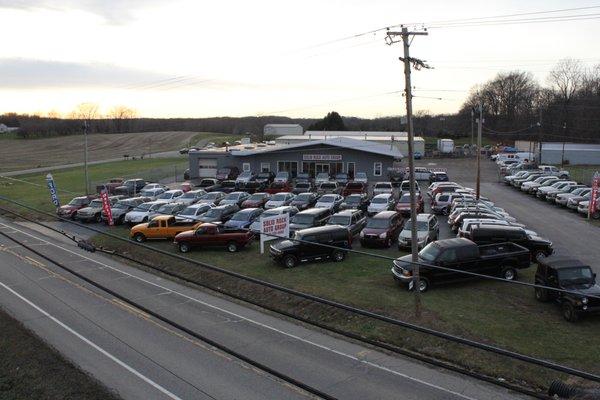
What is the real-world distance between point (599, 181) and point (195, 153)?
1657 inches

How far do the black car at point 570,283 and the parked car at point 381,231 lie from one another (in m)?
8.81

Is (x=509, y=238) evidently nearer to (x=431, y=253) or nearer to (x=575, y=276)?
(x=431, y=253)

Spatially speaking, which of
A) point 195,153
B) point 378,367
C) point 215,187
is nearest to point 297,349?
point 378,367

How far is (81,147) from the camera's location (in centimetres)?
13025

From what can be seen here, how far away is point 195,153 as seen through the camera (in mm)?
62500

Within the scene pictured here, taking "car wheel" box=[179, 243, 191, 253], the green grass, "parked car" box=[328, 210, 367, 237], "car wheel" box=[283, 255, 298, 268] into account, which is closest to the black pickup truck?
"car wheel" box=[283, 255, 298, 268]

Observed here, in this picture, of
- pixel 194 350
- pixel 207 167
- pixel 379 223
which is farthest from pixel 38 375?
pixel 207 167

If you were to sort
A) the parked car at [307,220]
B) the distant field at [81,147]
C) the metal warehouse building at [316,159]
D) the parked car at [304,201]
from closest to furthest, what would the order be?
the parked car at [307,220], the parked car at [304,201], the metal warehouse building at [316,159], the distant field at [81,147]

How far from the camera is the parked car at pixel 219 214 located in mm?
33403

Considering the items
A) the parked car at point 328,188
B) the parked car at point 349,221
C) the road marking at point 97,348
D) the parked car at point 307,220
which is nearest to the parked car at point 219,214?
the parked car at point 307,220

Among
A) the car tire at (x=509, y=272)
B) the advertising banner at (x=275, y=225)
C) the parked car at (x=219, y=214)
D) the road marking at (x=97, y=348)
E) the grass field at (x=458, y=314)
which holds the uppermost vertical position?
the advertising banner at (x=275, y=225)

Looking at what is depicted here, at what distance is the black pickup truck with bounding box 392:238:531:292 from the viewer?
20.8 metres

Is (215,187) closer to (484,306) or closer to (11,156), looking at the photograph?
(484,306)

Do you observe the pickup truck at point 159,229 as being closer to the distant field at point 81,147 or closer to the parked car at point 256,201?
the parked car at point 256,201
